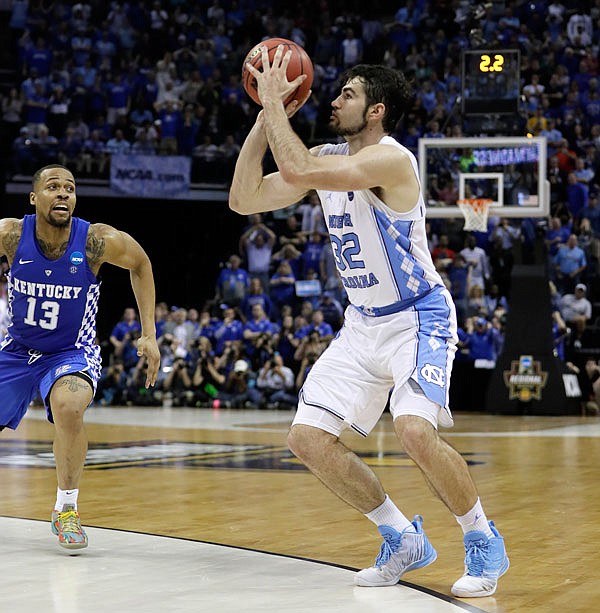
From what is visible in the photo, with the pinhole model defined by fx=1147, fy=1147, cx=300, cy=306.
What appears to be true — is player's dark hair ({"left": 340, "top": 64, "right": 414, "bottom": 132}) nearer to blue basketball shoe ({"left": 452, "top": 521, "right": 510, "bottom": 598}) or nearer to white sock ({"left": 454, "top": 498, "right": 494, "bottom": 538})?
white sock ({"left": 454, "top": 498, "right": 494, "bottom": 538})

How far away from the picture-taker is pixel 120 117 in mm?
21781

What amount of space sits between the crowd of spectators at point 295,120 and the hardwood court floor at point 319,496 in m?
4.31

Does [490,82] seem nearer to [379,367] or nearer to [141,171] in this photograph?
[141,171]

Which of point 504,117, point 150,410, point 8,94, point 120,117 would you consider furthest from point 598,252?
point 8,94

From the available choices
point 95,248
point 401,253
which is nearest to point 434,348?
point 401,253

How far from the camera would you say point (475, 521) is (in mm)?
4641

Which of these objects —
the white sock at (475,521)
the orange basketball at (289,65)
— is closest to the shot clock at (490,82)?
the orange basketball at (289,65)

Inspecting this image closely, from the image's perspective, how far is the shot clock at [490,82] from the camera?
15281 millimetres

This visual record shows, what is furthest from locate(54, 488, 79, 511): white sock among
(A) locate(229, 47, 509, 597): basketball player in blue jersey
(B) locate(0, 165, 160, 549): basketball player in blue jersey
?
(A) locate(229, 47, 509, 597): basketball player in blue jersey

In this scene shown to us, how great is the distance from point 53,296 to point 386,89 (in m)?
2.17

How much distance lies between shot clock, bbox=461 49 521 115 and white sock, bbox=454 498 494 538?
1139 centimetres

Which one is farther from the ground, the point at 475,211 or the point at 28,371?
the point at 475,211

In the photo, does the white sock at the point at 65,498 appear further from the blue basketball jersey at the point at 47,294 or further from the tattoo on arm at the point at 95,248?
the tattoo on arm at the point at 95,248

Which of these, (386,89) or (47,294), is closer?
(386,89)
